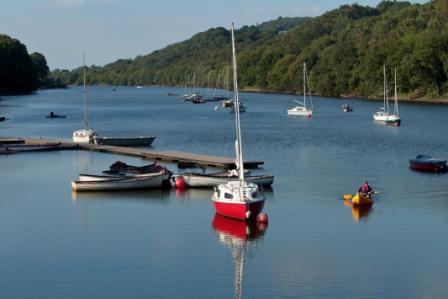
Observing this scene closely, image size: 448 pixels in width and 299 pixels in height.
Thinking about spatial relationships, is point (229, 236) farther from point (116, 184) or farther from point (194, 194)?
point (116, 184)

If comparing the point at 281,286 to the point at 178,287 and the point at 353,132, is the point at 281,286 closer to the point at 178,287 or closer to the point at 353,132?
the point at 178,287

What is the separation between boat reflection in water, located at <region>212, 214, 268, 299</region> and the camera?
41906 millimetres

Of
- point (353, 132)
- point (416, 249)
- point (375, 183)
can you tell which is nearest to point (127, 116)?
point (353, 132)

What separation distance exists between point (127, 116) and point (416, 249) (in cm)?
11453

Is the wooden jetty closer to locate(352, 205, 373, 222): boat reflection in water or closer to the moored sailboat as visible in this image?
locate(352, 205, 373, 222): boat reflection in water

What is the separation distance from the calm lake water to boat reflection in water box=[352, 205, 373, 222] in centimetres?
7

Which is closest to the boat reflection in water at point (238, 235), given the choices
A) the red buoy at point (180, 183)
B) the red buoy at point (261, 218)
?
the red buoy at point (261, 218)

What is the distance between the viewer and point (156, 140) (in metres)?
100

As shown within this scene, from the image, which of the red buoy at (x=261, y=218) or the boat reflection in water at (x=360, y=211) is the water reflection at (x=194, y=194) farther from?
the boat reflection in water at (x=360, y=211)

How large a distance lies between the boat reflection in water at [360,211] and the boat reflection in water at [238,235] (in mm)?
6005

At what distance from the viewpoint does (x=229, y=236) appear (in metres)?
45.5

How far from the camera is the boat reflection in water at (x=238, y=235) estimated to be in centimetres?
4191

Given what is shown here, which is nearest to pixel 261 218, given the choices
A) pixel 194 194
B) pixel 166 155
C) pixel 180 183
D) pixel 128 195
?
pixel 194 194

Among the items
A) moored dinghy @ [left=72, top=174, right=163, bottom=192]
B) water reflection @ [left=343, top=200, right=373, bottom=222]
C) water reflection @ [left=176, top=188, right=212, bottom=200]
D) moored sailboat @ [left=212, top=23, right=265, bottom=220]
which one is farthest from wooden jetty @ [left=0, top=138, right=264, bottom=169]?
moored sailboat @ [left=212, top=23, right=265, bottom=220]
